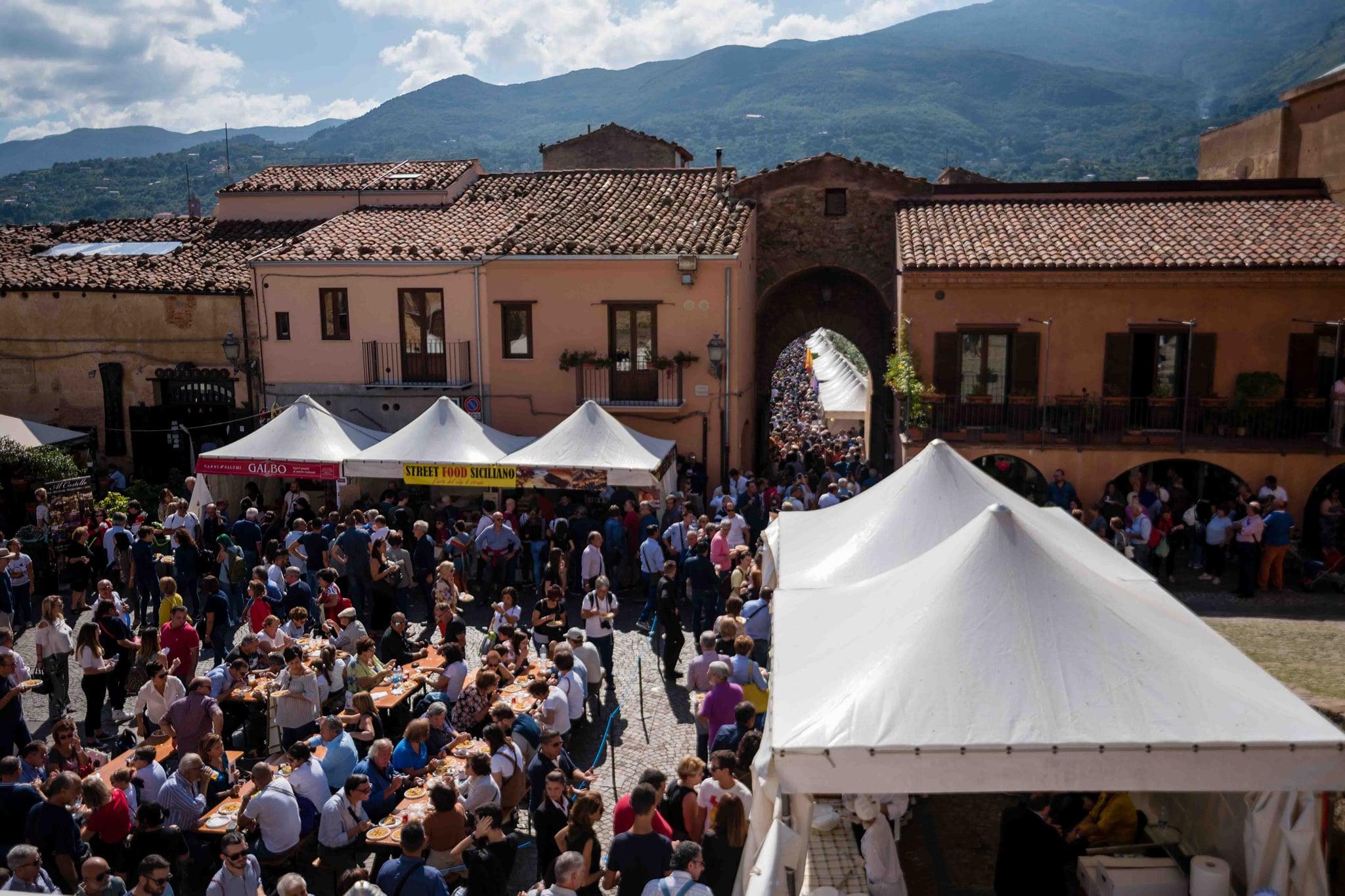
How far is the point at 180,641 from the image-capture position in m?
10.7

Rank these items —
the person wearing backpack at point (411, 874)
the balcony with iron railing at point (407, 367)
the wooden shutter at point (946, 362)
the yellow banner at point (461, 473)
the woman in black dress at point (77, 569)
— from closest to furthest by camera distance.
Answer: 1. the person wearing backpack at point (411, 874)
2. the woman in black dress at point (77, 569)
3. the yellow banner at point (461, 473)
4. the wooden shutter at point (946, 362)
5. the balcony with iron railing at point (407, 367)

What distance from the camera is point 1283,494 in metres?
16.1

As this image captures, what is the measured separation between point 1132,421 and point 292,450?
14358 millimetres

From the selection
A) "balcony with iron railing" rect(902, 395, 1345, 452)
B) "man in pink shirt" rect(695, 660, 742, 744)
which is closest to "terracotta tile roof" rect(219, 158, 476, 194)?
"balcony with iron railing" rect(902, 395, 1345, 452)

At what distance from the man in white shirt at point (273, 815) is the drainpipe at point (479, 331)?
13555 mm

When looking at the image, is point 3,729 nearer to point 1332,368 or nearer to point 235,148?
point 1332,368

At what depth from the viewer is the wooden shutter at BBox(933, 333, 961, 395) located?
19297 millimetres

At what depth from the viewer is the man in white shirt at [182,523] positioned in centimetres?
1511

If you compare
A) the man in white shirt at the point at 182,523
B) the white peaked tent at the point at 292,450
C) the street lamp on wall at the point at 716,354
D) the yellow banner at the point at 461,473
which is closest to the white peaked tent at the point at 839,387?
the street lamp on wall at the point at 716,354

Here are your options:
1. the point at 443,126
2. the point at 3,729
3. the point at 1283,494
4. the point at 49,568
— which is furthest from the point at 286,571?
the point at 443,126

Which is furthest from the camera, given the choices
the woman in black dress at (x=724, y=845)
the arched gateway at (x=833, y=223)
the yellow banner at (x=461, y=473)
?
the arched gateway at (x=833, y=223)

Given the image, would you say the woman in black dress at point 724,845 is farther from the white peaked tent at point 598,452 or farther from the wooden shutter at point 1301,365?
the wooden shutter at point 1301,365

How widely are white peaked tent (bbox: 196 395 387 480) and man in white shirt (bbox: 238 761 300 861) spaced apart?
387 inches

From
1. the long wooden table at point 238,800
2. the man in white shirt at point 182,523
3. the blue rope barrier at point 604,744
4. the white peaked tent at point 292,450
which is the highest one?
the white peaked tent at point 292,450
